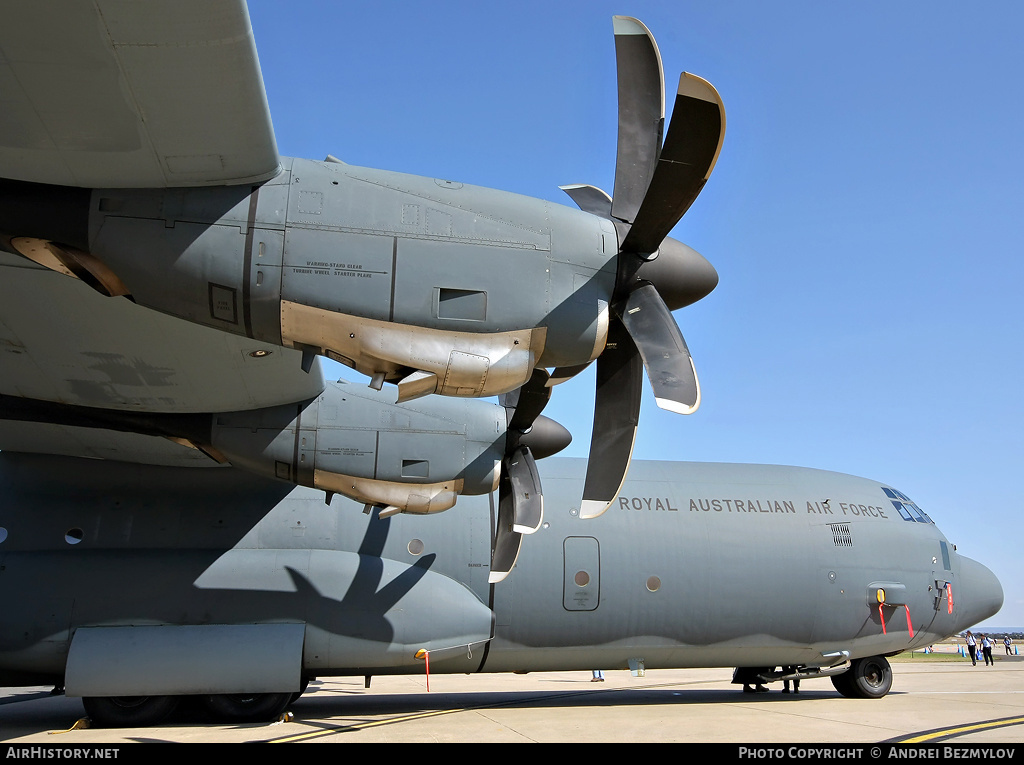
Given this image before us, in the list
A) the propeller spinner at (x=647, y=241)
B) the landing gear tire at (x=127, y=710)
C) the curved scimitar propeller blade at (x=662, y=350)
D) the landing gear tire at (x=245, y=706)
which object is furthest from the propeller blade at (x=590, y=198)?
the landing gear tire at (x=127, y=710)

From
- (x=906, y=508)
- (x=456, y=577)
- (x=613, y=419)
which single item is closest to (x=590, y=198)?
(x=613, y=419)

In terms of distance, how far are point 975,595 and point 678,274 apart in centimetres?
1016

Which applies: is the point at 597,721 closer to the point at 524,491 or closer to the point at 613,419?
the point at 524,491

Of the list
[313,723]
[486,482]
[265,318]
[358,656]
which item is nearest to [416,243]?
[265,318]

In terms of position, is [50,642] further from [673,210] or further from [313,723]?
[673,210]

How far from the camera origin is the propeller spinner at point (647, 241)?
16.3ft

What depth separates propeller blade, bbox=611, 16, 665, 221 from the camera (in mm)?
5406

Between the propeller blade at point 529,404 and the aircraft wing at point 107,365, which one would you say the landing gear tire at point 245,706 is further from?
the propeller blade at point 529,404

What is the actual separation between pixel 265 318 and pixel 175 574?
613 centimetres

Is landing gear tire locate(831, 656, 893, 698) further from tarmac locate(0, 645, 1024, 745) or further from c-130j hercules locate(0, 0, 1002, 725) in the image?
tarmac locate(0, 645, 1024, 745)

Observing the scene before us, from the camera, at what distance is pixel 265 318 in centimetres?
496

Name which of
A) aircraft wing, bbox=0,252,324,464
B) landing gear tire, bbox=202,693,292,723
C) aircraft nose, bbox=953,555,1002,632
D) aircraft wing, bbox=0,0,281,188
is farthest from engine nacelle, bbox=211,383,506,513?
aircraft nose, bbox=953,555,1002,632

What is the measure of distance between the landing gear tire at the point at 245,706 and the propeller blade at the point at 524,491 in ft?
12.0

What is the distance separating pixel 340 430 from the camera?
8.65 meters
